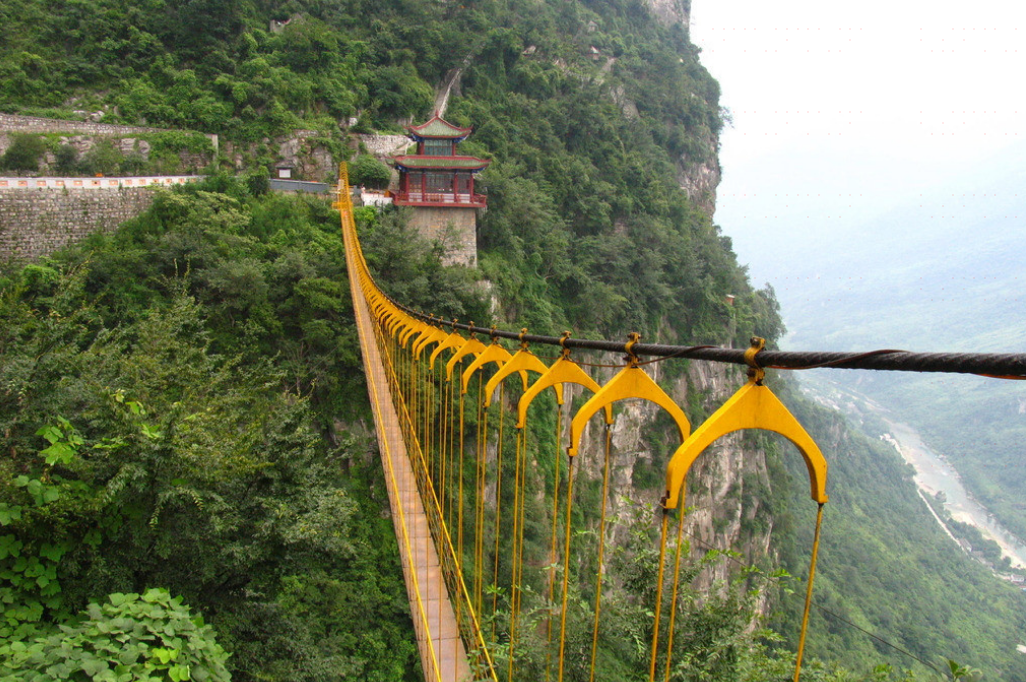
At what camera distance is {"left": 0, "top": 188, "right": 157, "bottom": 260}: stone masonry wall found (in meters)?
10.0

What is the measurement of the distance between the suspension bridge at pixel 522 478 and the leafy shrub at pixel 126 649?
127cm

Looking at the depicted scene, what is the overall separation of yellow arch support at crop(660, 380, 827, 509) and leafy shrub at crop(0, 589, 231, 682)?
10.6ft

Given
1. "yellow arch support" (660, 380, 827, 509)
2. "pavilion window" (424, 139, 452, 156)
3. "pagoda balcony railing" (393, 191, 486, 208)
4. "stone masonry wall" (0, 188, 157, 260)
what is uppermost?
"pavilion window" (424, 139, 452, 156)

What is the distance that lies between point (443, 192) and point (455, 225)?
0.88 metres

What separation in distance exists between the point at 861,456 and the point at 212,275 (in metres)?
34.9

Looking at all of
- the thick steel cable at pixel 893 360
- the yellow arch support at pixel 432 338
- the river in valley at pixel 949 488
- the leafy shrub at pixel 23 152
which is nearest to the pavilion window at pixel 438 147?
the leafy shrub at pixel 23 152

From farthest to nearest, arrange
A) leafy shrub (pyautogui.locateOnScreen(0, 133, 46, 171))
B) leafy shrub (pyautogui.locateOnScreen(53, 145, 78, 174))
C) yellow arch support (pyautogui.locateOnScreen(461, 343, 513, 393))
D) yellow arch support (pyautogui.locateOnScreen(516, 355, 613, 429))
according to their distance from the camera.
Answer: leafy shrub (pyautogui.locateOnScreen(53, 145, 78, 174)) → leafy shrub (pyautogui.locateOnScreen(0, 133, 46, 171)) → yellow arch support (pyautogui.locateOnScreen(461, 343, 513, 393)) → yellow arch support (pyautogui.locateOnScreen(516, 355, 613, 429))

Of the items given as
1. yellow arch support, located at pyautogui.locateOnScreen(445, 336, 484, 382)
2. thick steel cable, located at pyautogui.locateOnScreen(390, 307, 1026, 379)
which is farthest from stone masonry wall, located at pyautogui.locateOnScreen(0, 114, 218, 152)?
thick steel cable, located at pyautogui.locateOnScreen(390, 307, 1026, 379)

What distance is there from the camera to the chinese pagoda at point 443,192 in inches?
524

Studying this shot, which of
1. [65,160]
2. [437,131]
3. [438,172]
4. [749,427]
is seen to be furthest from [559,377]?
[65,160]

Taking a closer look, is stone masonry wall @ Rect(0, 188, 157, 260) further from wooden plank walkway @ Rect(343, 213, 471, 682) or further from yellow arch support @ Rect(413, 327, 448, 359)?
yellow arch support @ Rect(413, 327, 448, 359)

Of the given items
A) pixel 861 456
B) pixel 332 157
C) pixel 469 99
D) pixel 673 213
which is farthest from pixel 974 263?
pixel 332 157

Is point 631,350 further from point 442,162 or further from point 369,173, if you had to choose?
point 369,173

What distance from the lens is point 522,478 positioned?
3312 mm
